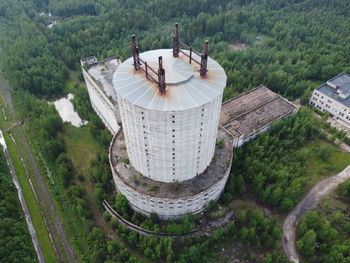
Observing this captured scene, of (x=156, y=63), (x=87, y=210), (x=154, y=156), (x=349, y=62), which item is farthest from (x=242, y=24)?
(x=87, y=210)

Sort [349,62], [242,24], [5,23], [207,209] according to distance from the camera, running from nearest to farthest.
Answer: [207,209] < [349,62] < [242,24] < [5,23]

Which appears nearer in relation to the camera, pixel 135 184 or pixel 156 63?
pixel 156 63

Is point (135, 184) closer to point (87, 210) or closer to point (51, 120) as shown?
point (87, 210)

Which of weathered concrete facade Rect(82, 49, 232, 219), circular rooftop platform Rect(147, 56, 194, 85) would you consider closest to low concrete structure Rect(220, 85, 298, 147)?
weathered concrete facade Rect(82, 49, 232, 219)

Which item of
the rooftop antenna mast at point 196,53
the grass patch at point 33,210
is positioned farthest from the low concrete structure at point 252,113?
the grass patch at point 33,210

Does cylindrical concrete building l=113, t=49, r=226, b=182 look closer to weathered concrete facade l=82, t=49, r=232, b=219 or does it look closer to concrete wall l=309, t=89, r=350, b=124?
weathered concrete facade l=82, t=49, r=232, b=219

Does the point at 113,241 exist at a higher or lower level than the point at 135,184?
lower
